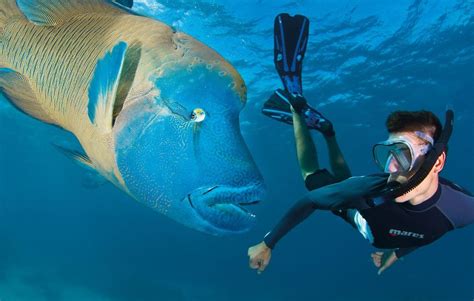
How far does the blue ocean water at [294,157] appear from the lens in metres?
13.1

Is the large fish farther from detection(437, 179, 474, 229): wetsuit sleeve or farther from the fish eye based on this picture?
detection(437, 179, 474, 229): wetsuit sleeve

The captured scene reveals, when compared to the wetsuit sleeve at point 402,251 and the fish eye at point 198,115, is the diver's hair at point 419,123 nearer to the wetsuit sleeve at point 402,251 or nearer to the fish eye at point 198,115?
the wetsuit sleeve at point 402,251

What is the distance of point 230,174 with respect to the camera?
41.1 inches

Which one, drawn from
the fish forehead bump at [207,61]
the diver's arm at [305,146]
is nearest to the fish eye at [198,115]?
the fish forehead bump at [207,61]

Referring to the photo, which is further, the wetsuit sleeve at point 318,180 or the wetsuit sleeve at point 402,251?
the wetsuit sleeve at point 318,180

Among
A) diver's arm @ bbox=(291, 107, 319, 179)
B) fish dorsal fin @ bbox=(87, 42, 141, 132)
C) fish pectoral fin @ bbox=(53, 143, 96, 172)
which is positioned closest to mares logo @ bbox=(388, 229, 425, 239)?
diver's arm @ bbox=(291, 107, 319, 179)

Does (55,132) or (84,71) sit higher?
(84,71)

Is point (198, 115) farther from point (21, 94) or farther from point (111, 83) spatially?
point (21, 94)

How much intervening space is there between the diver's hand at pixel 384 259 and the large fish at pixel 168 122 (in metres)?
3.26

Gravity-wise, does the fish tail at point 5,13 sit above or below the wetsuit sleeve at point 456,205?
above

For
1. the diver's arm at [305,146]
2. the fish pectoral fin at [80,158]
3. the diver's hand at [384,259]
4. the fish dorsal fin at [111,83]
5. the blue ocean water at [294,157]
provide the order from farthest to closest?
the blue ocean water at [294,157], the diver's arm at [305,146], the diver's hand at [384,259], the fish pectoral fin at [80,158], the fish dorsal fin at [111,83]

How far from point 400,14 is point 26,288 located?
2926 centimetres

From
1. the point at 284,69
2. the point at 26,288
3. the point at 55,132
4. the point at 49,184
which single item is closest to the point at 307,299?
the point at 26,288

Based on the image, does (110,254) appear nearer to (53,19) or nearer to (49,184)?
(49,184)
